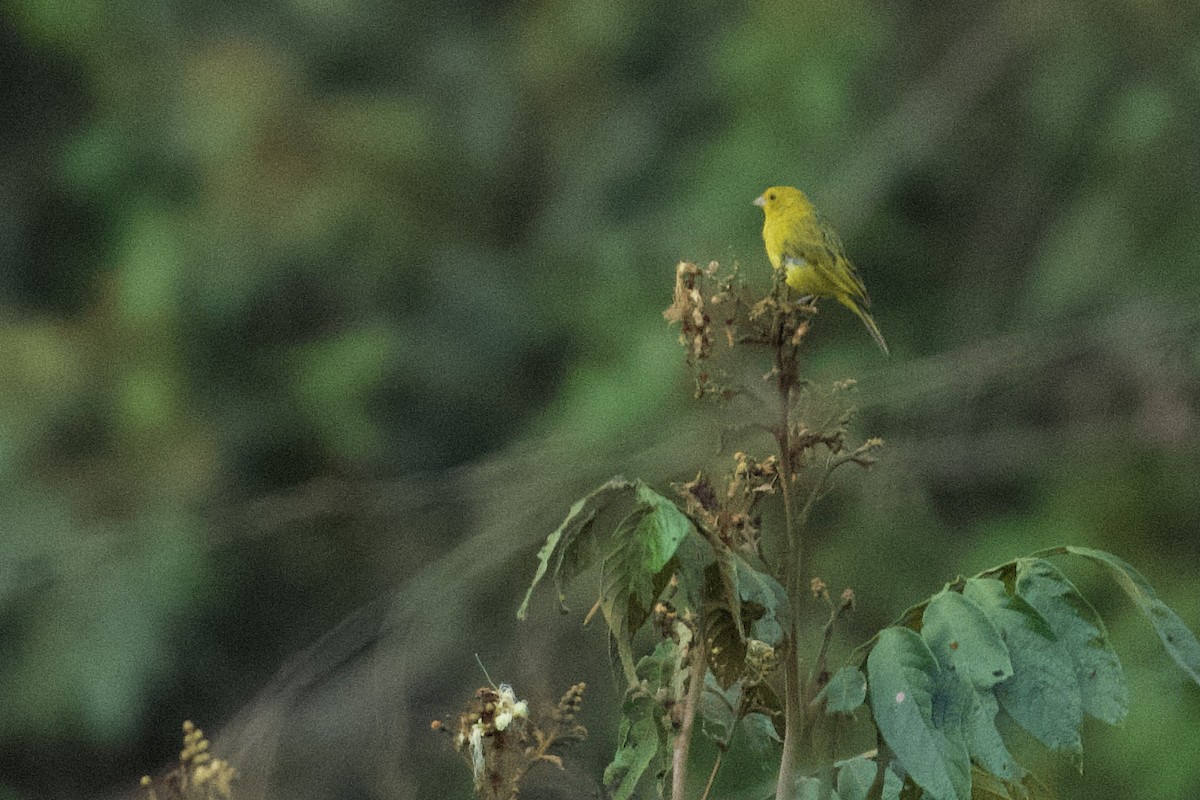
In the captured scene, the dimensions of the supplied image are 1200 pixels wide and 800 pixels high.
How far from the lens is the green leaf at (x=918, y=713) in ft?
2.26

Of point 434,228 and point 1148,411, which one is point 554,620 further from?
point 434,228

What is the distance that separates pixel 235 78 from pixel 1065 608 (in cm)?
326

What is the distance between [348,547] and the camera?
11.2 feet

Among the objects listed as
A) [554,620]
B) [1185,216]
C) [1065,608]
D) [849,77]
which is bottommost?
[1065,608]

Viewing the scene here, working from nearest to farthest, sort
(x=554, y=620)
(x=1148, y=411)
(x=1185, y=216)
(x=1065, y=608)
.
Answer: (x=1065, y=608)
(x=554, y=620)
(x=1148, y=411)
(x=1185, y=216)

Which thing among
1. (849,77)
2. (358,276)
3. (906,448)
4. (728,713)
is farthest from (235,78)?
(728,713)

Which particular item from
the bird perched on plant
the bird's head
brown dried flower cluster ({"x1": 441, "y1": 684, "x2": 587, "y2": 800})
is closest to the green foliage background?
the bird's head

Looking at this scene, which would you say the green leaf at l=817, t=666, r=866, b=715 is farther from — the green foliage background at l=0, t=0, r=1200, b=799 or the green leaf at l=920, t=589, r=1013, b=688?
the green foliage background at l=0, t=0, r=1200, b=799

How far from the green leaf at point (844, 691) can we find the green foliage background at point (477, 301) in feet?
6.84

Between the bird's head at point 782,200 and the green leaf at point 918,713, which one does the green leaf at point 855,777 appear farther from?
the bird's head at point 782,200

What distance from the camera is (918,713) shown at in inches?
27.8

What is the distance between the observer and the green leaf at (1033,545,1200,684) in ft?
2.38

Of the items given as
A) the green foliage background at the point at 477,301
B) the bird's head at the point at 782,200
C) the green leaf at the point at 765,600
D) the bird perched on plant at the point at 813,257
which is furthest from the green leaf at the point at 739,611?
Answer: the green foliage background at the point at 477,301

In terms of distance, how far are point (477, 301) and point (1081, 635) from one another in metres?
3.07
